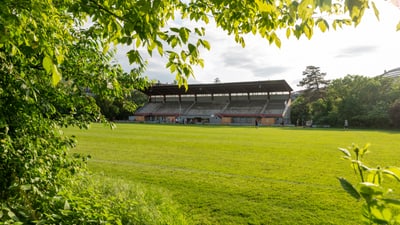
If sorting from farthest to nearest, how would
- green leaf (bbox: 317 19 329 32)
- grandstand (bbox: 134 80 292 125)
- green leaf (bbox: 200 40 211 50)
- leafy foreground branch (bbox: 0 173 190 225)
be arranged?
grandstand (bbox: 134 80 292 125)
leafy foreground branch (bbox: 0 173 190 225)
green leaf (bbox: 200 40 211 50)
green leaf (bbox: 317 19 329 32)

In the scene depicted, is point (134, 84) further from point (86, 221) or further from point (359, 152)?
point (359, 152)

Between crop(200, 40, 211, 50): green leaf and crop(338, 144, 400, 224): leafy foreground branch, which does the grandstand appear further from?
crop(338, 144, 400, 224): leafy foreground branch

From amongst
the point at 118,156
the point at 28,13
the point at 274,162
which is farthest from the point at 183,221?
the point at 118,156

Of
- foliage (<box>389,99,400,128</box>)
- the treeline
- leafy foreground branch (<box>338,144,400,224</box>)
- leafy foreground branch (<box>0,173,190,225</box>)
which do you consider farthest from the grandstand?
leafy foreground branch (<box>338,144,400,224</box>)

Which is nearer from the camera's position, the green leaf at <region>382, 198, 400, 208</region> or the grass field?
the green leaf at <region>382, 198, 400, 208</region>

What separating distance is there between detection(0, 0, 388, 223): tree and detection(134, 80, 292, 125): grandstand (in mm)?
56528

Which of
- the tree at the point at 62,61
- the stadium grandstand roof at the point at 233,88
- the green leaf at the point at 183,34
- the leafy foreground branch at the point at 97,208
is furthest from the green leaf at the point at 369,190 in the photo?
the stadium grandstand roof at the point at 233,88

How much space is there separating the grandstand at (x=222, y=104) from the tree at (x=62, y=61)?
56528 mm

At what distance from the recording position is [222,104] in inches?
2682

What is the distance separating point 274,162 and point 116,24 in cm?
1022

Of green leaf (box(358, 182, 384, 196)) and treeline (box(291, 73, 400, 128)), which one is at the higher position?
treeline (box(291, 73, 400, 128))

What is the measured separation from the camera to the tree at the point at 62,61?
2.09 metres

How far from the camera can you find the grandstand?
61.2m

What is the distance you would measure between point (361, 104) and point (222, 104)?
2926 cm
